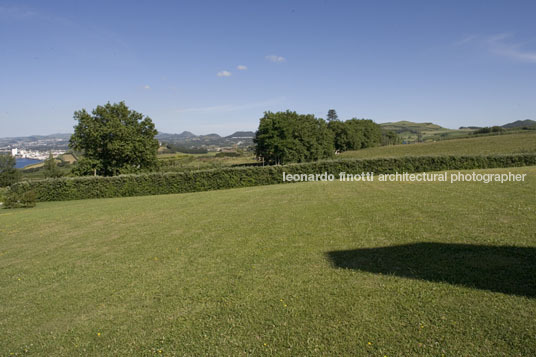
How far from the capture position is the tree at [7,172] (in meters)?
55.2

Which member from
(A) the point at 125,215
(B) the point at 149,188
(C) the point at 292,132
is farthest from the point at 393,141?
(A) the point at 125,215

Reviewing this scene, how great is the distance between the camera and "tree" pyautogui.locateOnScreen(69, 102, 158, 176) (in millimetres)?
40250

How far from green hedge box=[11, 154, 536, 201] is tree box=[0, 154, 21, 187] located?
36.3 metres

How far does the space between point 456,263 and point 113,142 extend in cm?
4207

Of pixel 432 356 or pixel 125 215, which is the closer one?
pixel 432 356

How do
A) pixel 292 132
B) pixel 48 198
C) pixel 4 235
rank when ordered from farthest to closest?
pixel 292 132 → pixel 48 198 → pixel 4 235

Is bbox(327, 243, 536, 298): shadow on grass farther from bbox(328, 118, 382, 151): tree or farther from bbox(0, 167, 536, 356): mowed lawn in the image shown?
bbox(328, 118, 382, 151): tree

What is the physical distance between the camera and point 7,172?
5597cm

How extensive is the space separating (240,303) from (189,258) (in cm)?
346

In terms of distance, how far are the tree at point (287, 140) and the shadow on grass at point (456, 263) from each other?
52508 mm

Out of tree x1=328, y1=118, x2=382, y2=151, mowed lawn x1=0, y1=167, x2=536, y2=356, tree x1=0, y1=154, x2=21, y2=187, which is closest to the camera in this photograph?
mowed lawn x1=0, y1=167, x2=536, y2=356

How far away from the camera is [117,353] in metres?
4.44

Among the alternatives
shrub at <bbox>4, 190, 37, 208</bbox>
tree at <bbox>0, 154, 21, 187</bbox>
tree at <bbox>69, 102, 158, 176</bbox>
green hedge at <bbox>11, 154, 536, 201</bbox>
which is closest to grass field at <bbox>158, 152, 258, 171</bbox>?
tree at <bbox>69, 102, 158, 176</bbox>

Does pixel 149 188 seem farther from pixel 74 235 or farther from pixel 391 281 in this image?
pixel 391 281
